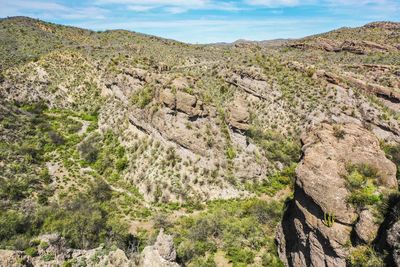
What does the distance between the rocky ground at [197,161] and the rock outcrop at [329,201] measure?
81 mm

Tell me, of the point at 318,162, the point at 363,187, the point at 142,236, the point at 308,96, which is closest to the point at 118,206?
the point at 142,236

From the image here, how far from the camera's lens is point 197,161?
35.4m

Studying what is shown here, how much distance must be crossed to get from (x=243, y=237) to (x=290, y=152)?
70.9 feet

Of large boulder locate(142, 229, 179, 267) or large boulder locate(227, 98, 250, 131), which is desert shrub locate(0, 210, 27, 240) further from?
large boulder locate(227, 98, 250, 131)

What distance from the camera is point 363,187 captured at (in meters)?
18.7

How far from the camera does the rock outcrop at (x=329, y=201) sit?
1741 cm

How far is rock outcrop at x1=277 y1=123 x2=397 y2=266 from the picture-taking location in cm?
1741

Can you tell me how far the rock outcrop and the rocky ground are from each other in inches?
3.2

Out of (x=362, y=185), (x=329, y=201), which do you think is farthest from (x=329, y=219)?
(x=362, y=185)

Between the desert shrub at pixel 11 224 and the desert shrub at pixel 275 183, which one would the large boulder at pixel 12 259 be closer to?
the desert shrub at pixel 11 224

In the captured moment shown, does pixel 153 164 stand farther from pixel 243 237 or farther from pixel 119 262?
pixel 119 262

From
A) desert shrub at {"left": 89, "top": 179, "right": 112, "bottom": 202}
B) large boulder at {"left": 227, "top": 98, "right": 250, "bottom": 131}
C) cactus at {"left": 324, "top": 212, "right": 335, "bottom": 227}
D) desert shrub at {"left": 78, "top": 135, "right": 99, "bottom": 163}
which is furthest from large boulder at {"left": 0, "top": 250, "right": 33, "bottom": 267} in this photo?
large boulder at {"left": 227, "top": 98, "right": 250, "bottom": 131}

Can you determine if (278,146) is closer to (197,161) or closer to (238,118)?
(238,118)

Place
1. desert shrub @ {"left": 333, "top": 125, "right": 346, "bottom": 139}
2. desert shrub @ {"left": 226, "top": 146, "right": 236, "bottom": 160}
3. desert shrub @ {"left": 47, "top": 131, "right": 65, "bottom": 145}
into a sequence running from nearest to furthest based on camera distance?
desert shrub @ {"left": 333, "top": 125, "right": 346, "bottom": 139} < desert shrub @ {"left": 226, "top": 146, "right": 236, "bottom": 160} < desert shrub @ {"left": 47, "top": 131, "right": 65, "bottom": 145}
